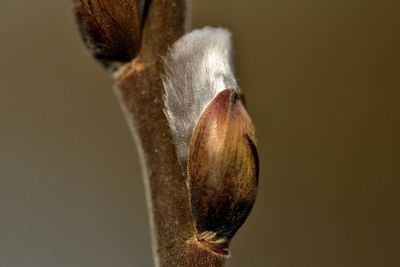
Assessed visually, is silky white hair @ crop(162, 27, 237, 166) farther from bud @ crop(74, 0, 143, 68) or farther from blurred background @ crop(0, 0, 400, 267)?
blurred background @ crop(0, 0, 400, 267)

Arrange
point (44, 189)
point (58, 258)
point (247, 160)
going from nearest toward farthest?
point (247, 160) → point (58, 258) → point (44, 189)

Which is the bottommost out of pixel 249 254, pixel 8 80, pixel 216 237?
pixel 249 254

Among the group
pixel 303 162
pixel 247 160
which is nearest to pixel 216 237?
pixel 247 160

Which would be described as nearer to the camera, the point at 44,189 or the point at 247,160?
the point at 247,160

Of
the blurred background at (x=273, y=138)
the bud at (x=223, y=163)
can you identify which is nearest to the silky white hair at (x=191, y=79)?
the bud at (x=223, y=163)

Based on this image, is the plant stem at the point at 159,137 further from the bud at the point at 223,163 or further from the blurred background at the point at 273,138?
the blurred background at the point at 273,138

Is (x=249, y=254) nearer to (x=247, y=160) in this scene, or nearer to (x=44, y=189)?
(x=44, y=189)

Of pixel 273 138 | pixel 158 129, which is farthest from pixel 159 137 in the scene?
pixel 273 138

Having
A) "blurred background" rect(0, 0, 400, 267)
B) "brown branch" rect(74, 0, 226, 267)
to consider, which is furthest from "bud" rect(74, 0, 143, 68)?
"blurred background" rect(0, 0, 400, 267)
